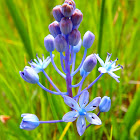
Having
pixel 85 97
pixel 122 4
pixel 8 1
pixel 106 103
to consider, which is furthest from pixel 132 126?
pixel 122 4

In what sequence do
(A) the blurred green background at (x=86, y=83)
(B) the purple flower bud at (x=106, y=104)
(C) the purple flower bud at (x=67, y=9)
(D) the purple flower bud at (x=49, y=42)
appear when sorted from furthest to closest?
(A) the blurred green background at (x=86, y=83), (D) the purple flower bud at (x=49, y=42), (B) the purple flower bud at (x=106, y=104), (C) the purple flower bud at (x=67, y=9)

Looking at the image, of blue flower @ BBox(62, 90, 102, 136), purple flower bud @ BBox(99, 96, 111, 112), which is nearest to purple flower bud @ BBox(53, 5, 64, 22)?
blue flower @ BBox(62, 90, 102, 136)

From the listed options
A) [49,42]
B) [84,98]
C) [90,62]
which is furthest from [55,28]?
[84,98]

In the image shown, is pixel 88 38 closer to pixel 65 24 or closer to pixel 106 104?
pixel 65 24

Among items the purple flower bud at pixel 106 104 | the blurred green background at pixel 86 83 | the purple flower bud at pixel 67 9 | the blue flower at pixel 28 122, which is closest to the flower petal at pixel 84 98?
the purple flower bud at pixel 106 104

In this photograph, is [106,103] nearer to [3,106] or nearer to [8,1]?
[8,1]

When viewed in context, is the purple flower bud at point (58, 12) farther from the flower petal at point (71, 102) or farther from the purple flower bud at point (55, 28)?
the flower petal at point (71, 102)
